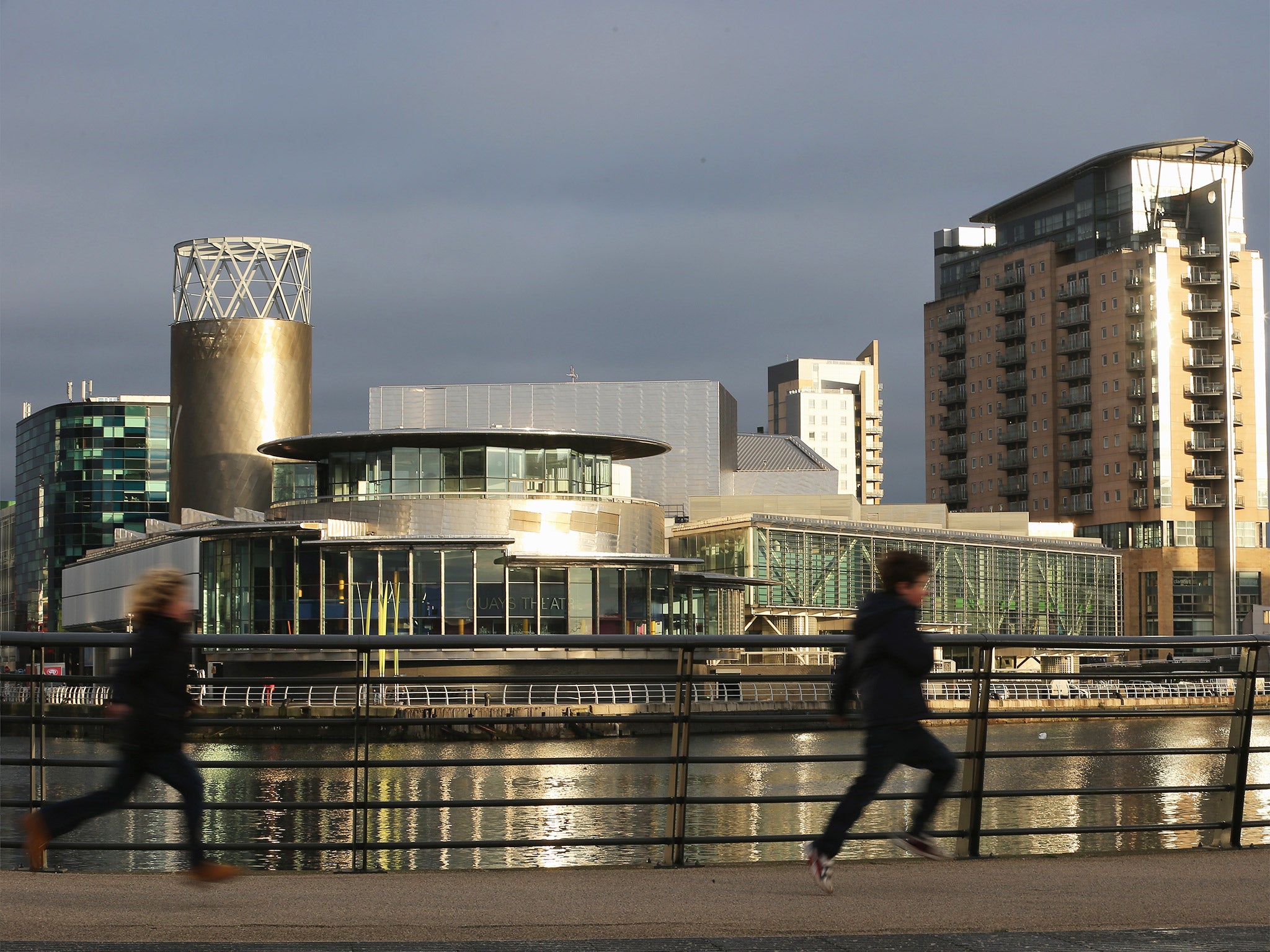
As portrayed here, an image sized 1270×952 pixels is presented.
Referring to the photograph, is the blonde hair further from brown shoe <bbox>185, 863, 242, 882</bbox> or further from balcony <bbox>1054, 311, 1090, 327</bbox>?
balcony <bbox>1054, 311, 1090, 327</bbox>

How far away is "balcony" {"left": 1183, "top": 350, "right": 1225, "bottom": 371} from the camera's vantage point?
121m

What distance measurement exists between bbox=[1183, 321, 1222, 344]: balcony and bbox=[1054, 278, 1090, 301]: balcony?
826 centimetres

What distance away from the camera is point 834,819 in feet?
27.7

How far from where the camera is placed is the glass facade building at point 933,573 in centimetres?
8419

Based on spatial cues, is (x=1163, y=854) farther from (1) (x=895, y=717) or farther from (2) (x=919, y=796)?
(1) (x=895, y=717)

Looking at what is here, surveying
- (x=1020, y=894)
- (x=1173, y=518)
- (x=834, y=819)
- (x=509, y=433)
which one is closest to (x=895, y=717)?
(x=834, y=819)

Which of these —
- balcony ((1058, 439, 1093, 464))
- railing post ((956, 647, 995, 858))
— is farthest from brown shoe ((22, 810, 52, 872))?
balcony ((1058, 439, 1093, 464))

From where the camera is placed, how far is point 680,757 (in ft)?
31.1

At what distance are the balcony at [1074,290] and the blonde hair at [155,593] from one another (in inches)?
4909

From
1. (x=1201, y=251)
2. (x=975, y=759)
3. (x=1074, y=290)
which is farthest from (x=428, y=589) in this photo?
(x=1201, y=251)

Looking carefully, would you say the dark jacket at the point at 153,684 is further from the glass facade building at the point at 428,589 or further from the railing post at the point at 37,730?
the glass facade building at the point at 428,589

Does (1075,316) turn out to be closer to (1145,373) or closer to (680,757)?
(1145,373)

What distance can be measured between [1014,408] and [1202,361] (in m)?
17.1

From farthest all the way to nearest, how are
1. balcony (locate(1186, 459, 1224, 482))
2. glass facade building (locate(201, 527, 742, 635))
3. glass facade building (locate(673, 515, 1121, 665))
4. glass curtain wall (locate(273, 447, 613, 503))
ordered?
balcony (locate(1186, 459, 1224, 482)) → glass facade building (locate(673, 515, 1121, 665)) → glass curtain wall (locate(273, 447, 613, 503)) → glass facade building (locate(201, 527, 742, 635))
